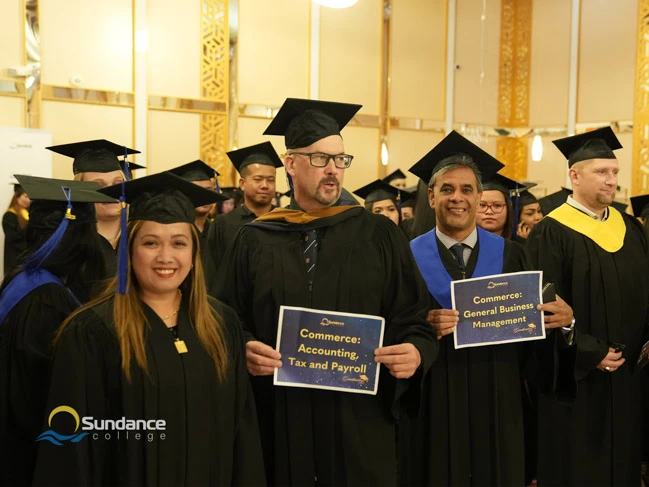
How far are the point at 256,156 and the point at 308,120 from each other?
338cm

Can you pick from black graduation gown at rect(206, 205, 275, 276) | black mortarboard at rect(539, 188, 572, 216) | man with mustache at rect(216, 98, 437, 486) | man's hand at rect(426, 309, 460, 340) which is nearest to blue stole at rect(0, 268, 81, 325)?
man with mustache at rect(216, 98, 437, 486)

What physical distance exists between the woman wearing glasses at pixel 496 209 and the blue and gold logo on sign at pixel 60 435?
3.49 m

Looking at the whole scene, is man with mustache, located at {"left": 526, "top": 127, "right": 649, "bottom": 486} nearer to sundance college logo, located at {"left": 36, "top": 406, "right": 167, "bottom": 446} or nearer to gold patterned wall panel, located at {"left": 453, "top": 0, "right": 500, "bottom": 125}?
sundance college logo, located at {"left": 36, "top": 406, "right": 167, "bottom": 446}

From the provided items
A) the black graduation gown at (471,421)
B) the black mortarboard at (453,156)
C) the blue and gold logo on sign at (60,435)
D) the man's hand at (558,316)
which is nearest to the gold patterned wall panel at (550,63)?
the black mortarboard at (453,156)

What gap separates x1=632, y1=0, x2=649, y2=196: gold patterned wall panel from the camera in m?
11.3

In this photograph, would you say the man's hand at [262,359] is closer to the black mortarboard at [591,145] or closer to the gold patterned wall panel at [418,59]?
the black mortarboard at [591,145]

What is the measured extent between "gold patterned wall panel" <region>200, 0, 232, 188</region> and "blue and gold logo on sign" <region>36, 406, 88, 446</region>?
8.54 m

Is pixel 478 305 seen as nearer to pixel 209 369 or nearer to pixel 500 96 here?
pixel 209 369

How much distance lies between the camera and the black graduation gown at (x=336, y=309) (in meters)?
2.66

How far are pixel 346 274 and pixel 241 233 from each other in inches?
19.8

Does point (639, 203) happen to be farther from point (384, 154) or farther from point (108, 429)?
point (384, 154)

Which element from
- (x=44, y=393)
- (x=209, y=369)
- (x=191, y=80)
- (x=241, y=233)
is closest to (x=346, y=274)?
(x=241, y=233)

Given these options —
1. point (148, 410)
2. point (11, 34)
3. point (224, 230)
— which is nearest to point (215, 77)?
point (11, 34)

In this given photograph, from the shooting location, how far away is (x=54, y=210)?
9.59ft
